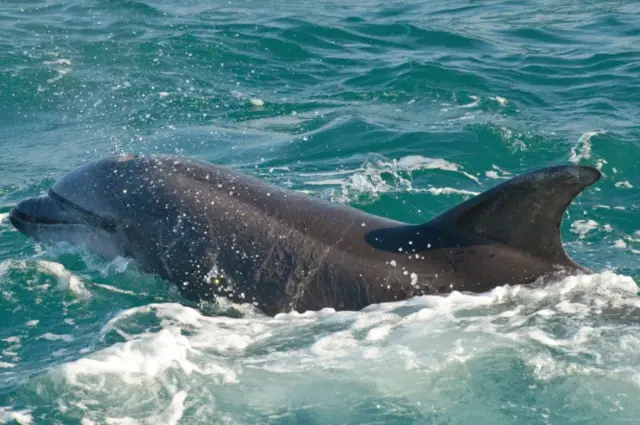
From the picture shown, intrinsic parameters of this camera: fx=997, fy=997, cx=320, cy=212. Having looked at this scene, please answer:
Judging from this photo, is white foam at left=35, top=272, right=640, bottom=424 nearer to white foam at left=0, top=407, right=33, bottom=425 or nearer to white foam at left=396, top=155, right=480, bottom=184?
white foam at left=0, top=407, right=33, bottom=425

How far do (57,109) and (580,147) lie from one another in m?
10.3

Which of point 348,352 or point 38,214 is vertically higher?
point 38,214

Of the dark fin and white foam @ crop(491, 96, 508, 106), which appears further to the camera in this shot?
white foam @ crop(491, 96, 508, 106)

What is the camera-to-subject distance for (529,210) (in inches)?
348

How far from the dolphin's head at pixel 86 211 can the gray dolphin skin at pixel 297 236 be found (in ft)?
0.05

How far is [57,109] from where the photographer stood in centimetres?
2006

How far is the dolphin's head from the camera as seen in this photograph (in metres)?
10.6

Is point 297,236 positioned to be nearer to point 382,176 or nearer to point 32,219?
point 32,219

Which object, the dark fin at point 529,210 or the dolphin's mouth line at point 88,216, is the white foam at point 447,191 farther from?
the dolphin's mouth line at point 88,216

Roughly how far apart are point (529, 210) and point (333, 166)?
711 cm

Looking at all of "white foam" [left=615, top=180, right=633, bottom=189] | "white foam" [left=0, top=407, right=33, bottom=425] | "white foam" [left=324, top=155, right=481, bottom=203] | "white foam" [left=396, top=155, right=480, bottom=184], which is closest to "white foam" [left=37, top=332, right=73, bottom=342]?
"white foam" [left=0, top=407, right=33, bottom=425]

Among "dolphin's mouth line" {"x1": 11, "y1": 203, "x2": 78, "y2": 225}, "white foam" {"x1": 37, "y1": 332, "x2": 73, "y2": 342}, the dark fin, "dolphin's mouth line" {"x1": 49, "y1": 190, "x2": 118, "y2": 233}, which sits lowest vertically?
"white foam" {"x1": 37, "y1": 332, "x2": 73, "y2": 342}

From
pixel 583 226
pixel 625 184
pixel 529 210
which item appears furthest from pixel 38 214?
pixel 625 184

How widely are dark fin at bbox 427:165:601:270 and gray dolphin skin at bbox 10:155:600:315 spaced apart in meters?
0.01
